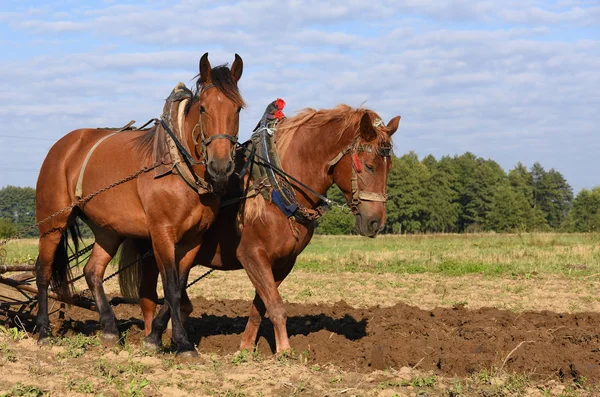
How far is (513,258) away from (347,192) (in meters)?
13.9

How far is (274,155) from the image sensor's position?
6.64 m

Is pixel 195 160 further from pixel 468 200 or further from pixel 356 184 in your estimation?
pixel 468 200

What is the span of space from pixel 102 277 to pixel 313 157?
9.04 ft

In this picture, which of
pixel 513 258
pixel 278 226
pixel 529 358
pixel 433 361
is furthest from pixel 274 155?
pixel 513 258

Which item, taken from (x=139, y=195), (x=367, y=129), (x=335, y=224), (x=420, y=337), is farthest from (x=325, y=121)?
(x=335, y=224)

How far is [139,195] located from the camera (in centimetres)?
636

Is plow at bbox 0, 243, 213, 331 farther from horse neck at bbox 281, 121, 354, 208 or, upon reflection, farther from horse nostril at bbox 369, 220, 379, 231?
horse nostril at bbox 369, 220, 379, 231

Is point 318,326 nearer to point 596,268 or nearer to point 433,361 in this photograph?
point 433,361

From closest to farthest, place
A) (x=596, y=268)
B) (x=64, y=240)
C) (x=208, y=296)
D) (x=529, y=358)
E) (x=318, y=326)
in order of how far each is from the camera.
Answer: (x=529, y=358), (x=64, y=240), (x=318, y=326), (x=208, y=296), (x=596, y=268)

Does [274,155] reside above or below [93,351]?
above

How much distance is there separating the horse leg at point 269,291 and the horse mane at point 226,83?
149 centimetres

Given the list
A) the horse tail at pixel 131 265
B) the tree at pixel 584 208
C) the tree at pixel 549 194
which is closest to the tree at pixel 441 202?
the tree at pixel 584 208

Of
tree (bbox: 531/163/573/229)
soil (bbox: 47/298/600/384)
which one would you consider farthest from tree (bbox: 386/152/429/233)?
soil (bbox: 47/298/600/384)

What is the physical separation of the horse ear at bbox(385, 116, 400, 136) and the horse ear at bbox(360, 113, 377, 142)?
206 mm
